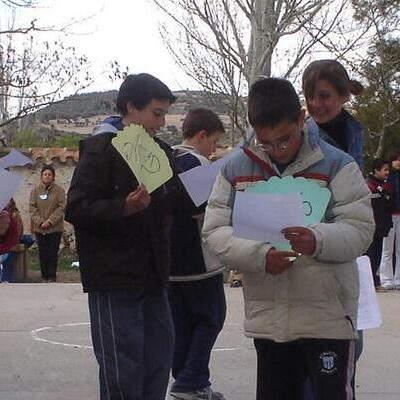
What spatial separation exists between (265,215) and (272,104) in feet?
1.30

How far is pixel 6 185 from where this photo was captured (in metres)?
4.21

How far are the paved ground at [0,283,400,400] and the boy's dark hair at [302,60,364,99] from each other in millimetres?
2268

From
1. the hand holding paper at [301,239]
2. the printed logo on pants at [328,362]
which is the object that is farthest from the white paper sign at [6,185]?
the printed logo on pants at [328,362]

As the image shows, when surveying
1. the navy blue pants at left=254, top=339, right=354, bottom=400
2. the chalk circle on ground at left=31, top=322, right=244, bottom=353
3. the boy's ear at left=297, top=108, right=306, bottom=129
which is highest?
the boy's ear at left=297, top=108, right=306, bottom=129

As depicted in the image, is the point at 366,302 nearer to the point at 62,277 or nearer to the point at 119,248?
the point at 119,248

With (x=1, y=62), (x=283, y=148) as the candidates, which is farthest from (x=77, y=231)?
(x=1, y=62)

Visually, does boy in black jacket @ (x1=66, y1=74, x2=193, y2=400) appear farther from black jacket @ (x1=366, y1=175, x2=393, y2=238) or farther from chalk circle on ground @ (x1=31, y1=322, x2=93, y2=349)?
black jacket @ (x1=366, y1=175, x2=393, y2=238)

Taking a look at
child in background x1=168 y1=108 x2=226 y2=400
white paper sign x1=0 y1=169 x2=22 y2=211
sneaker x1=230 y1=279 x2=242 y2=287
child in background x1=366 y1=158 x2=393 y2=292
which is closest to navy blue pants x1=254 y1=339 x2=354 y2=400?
white paper sign x1=0 y1=169 x2=22 y2=211

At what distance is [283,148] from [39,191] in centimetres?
962

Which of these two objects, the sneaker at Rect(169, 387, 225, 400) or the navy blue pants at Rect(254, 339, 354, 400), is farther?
the sneaker at Rect(169, 387, 225, 400)

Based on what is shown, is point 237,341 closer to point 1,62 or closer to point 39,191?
point 39,191

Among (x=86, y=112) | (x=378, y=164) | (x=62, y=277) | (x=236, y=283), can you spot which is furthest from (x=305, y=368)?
(x=86, y=112)

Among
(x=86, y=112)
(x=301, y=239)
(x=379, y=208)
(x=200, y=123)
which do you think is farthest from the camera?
(x=86, y=112)

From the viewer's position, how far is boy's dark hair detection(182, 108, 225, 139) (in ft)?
17.4
